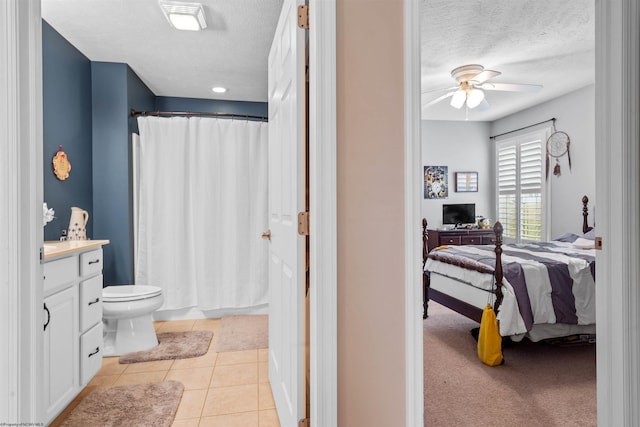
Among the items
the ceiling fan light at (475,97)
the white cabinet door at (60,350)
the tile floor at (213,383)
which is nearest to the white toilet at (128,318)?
the tile floor at (213,383)

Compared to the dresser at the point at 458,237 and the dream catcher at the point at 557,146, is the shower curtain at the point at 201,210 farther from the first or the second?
the dream catcher at the point at 557,146

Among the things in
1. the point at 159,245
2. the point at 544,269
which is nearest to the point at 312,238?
the point at 544,269

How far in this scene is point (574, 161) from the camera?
14.6ft

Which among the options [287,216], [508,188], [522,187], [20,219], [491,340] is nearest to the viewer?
[20,219]

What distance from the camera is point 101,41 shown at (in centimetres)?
275

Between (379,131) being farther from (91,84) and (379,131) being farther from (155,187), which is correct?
(91,84)

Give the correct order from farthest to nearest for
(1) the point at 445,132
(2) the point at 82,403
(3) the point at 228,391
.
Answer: (1) the point at 445,132 → (3) the point at 228,391 → (2) the point at 82,403

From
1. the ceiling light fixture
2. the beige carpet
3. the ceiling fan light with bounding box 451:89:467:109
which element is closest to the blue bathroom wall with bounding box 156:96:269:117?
the ceiling light fixture

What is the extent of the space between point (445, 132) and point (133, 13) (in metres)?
4.73

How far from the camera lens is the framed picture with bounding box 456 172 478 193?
19.0 ft

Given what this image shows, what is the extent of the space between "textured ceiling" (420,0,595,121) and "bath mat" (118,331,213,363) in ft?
10.0

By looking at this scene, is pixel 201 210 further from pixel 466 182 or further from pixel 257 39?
pixel 466 182

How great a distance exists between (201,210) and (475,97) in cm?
292

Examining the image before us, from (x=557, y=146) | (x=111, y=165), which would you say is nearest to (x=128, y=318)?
(x=111, y=165)
